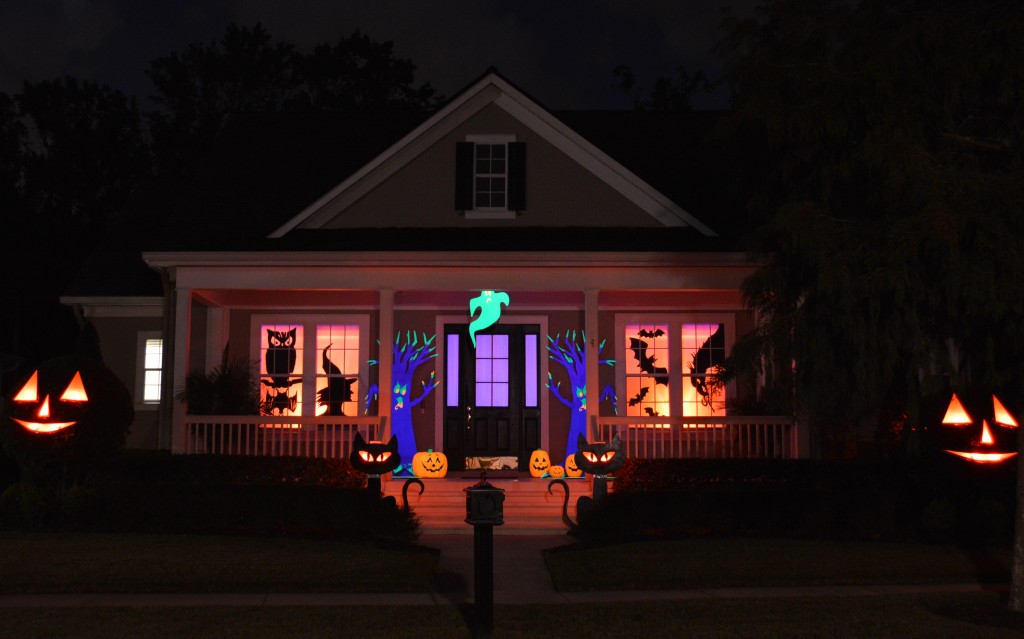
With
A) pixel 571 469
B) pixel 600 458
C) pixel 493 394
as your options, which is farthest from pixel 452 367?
pixel 600 458

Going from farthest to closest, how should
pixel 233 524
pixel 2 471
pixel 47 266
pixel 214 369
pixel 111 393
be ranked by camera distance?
pixel 47 266, pixel 2 471, pixel 214 369, pixel 111 393, pixel 233 524

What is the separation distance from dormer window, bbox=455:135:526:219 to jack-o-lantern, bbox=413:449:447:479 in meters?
3.63

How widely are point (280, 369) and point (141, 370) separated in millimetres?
2601

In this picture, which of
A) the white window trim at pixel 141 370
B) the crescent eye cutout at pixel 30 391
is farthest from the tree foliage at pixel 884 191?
the white window trim at pixel 141 370

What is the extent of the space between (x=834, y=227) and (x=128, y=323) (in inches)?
492

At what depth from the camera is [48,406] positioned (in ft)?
42.3

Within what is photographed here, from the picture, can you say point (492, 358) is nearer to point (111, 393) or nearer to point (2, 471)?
point (111, 393)

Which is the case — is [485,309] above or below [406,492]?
above

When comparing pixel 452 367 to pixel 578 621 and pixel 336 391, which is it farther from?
pixel 578 621

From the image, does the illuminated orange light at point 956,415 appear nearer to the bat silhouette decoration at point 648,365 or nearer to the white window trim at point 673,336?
the white window trim at point 673,336

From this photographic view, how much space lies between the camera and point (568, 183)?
15406mm

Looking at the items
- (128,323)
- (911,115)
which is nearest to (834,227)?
(911,115)

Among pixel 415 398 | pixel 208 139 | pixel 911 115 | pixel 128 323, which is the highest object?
pixel 208 139

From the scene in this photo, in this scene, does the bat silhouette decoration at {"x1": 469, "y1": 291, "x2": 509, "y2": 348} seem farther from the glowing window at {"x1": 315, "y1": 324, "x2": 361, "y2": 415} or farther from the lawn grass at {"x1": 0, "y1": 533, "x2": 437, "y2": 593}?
the lawn grass at {"x1": 0, "y1": 533, "x2": 437, "y2": 593}
